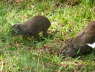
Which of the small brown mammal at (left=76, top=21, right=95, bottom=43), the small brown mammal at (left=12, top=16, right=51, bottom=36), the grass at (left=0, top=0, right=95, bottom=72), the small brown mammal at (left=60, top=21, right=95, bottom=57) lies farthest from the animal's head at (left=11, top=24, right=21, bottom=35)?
the small brown mammal at (left=76, top=21, right=95, bottom=43)

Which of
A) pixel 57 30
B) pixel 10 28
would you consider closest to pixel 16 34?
pixel 10 28

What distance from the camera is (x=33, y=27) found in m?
7.71

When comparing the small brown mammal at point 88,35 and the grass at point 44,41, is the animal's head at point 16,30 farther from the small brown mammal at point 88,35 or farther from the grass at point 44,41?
the small brown mammal at point 88,35

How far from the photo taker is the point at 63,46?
6.96m

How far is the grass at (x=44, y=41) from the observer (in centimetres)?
612

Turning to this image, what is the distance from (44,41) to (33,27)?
44 centimetres

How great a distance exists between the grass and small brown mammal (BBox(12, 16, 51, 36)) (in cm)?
19

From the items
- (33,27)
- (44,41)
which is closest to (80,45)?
(44,41)

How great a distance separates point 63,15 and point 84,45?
262 centimetres

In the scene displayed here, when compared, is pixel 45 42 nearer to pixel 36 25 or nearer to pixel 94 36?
pixel 36 25

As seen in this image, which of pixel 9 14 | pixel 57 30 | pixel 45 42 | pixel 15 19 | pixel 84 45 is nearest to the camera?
pixel 84 45

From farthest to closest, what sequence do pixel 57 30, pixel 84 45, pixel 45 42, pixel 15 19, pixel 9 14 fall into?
pixel 9 14, pixel 15 19, pixel 57 30, pixel 45 42, pixel 84 45

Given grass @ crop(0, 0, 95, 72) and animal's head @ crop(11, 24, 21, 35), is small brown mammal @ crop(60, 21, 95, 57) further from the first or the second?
animal's head @ crop(11, 24, 21, 35)

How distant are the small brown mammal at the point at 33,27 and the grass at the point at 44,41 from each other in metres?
0.19
